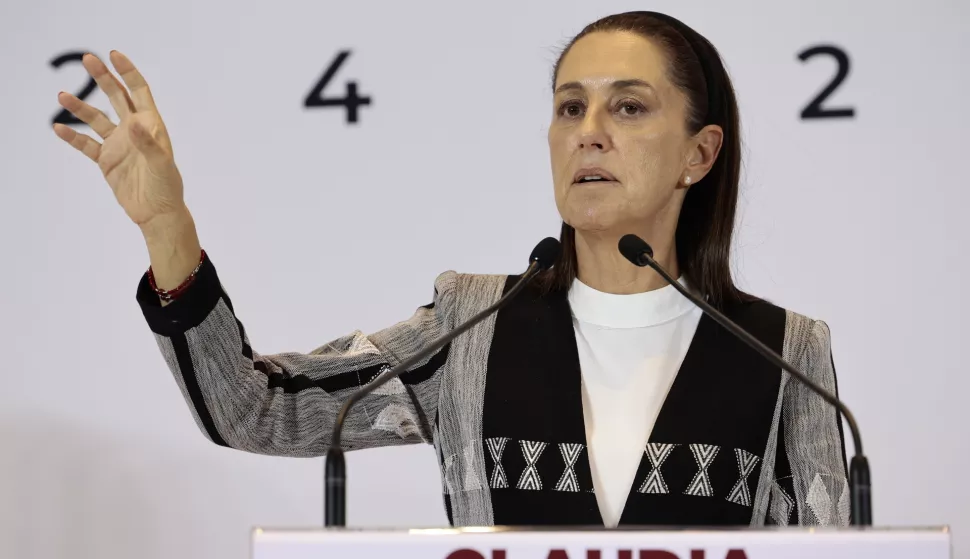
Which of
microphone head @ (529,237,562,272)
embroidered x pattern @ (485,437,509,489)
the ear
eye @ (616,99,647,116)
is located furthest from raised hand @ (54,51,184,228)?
the ear

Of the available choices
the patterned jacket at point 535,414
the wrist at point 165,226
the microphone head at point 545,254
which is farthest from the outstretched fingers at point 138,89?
the microphone head at point 545,254

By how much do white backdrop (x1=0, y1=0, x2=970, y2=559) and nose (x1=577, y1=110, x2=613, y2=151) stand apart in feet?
2.94

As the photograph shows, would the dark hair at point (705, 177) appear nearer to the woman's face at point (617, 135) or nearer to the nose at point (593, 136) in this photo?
the woman's face at point (617, 135)

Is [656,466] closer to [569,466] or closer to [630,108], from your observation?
[569,466]

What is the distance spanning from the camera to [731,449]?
157 centimetres

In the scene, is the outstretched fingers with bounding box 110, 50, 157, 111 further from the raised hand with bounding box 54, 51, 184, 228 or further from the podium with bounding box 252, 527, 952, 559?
the podium with bounding box 252, 527, 952, 559

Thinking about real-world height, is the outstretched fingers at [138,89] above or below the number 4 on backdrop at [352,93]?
below

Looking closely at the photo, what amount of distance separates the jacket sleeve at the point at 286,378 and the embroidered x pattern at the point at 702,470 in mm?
365

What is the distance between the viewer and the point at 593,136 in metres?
1.60

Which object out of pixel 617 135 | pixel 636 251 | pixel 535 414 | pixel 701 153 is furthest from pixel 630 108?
pixel 535 414

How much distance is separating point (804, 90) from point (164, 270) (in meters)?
1.56

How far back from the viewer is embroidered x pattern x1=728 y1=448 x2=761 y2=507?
1.55 m

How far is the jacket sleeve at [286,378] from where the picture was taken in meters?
1.39

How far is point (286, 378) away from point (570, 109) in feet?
1.77
